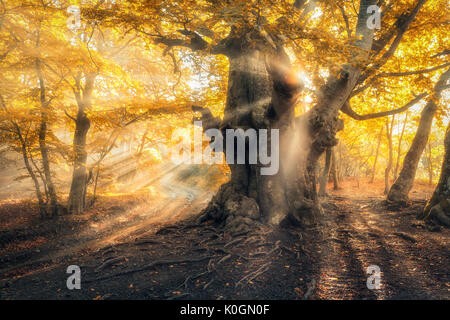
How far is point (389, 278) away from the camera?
382cm

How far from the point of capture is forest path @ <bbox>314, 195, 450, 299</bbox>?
3504mm

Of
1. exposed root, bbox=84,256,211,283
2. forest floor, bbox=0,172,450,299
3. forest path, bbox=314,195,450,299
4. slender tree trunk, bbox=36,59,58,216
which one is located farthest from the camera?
slender tree trunk, bbox=36,59,58,216

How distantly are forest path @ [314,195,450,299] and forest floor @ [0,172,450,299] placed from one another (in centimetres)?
2

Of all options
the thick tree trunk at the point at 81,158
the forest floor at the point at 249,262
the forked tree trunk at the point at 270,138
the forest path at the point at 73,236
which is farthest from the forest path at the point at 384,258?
the thick tree trunk at the point at 81,158

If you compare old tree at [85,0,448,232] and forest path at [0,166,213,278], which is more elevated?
old tree at [85,0,448,232]

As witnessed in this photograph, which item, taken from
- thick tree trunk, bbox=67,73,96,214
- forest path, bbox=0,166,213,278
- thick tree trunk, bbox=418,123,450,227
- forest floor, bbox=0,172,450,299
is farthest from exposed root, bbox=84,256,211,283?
thick tree trunk, bbox=67,73,96,214

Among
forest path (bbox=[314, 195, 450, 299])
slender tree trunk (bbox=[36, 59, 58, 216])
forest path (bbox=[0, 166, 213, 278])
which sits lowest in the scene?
forest path (bbox=[0, 166, 213, 278])

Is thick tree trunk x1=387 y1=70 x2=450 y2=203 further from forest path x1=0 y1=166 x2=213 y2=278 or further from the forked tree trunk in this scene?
forest path x1=0 y1=166 x2=213 y2=278

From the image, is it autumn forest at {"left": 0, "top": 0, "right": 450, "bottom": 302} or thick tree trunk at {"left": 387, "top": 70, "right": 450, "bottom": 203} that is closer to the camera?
autumn forest at {"left": 0, "top": 0, "right": 450, "bottom": 302}

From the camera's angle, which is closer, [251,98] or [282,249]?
[282,249]

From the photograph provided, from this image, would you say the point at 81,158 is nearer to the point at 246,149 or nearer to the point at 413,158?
the point at 246,149

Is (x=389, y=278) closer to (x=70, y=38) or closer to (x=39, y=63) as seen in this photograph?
(x=39, y=63)
